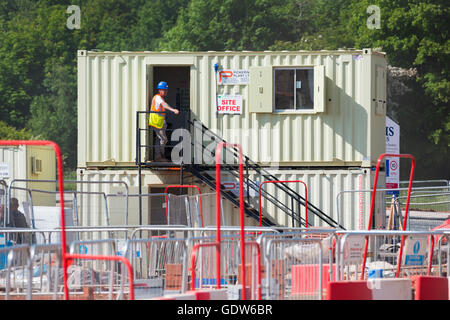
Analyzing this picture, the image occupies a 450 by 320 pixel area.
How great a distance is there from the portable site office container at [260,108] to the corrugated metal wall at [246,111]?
0.02 m

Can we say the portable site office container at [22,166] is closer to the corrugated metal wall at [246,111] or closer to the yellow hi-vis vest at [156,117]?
the corrugated metal wall at [246,111]

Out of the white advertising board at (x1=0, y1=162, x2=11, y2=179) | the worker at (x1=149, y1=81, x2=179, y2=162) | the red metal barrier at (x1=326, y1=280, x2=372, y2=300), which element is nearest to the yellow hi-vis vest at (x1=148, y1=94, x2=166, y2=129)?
the worker at (x1=149, y1=81, x2=179, y2=162)

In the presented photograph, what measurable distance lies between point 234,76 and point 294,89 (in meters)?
1.37

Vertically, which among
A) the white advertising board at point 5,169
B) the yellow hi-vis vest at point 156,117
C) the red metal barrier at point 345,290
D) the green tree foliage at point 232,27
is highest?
the green tree foliage at point 232,27

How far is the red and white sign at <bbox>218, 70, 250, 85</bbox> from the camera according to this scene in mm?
19891

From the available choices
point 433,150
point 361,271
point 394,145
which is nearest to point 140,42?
point 433,150

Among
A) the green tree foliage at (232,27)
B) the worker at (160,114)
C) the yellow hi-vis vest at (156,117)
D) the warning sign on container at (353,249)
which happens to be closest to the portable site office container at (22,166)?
the worker at (160,114)

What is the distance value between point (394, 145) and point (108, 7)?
72.8 metres

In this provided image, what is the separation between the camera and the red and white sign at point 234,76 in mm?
19891

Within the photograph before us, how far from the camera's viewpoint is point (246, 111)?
20.0 metres

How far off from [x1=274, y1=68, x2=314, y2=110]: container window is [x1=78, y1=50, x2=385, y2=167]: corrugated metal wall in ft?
0.67

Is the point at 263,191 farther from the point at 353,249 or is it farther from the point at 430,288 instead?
the point at 430,288

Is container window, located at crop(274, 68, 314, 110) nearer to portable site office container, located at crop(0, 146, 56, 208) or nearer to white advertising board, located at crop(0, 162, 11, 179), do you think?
portable site office container, located at crop(0, 146, 56, 208)

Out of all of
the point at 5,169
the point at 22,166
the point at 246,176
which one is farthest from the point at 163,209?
the point at 5,169
